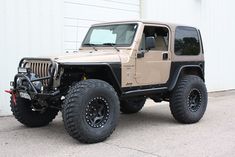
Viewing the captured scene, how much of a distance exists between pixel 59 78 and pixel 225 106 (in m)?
6.03

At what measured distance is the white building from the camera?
28.8 ft

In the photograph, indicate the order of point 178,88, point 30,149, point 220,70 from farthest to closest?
point 220,70
point 178,88
point 30,149

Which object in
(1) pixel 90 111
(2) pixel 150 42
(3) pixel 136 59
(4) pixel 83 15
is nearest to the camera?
(1) pixel 90 111

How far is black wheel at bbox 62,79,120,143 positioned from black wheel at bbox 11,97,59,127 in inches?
51.9

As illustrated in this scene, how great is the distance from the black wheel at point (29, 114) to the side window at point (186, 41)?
2.89 meters

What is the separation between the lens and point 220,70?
15305 mm

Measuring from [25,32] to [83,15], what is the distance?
207cm

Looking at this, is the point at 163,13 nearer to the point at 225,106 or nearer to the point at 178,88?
the point at 225,106

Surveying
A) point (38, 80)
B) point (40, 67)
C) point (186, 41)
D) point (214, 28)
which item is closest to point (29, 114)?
point (40, 67)

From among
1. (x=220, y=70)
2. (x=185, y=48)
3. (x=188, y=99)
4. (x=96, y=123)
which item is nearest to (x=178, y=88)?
(x=188, y=99)

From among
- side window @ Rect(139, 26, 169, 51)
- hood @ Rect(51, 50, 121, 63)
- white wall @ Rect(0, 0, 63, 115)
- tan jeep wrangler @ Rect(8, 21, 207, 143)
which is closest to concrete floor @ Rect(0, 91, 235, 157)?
tan jeep wrangler @ Rect(8, 21, 207, 143)

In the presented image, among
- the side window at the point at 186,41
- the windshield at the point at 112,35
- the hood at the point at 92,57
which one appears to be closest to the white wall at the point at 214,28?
the side window at the point at 186,41

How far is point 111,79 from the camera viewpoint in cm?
694

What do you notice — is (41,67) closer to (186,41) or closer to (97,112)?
(97,112)
